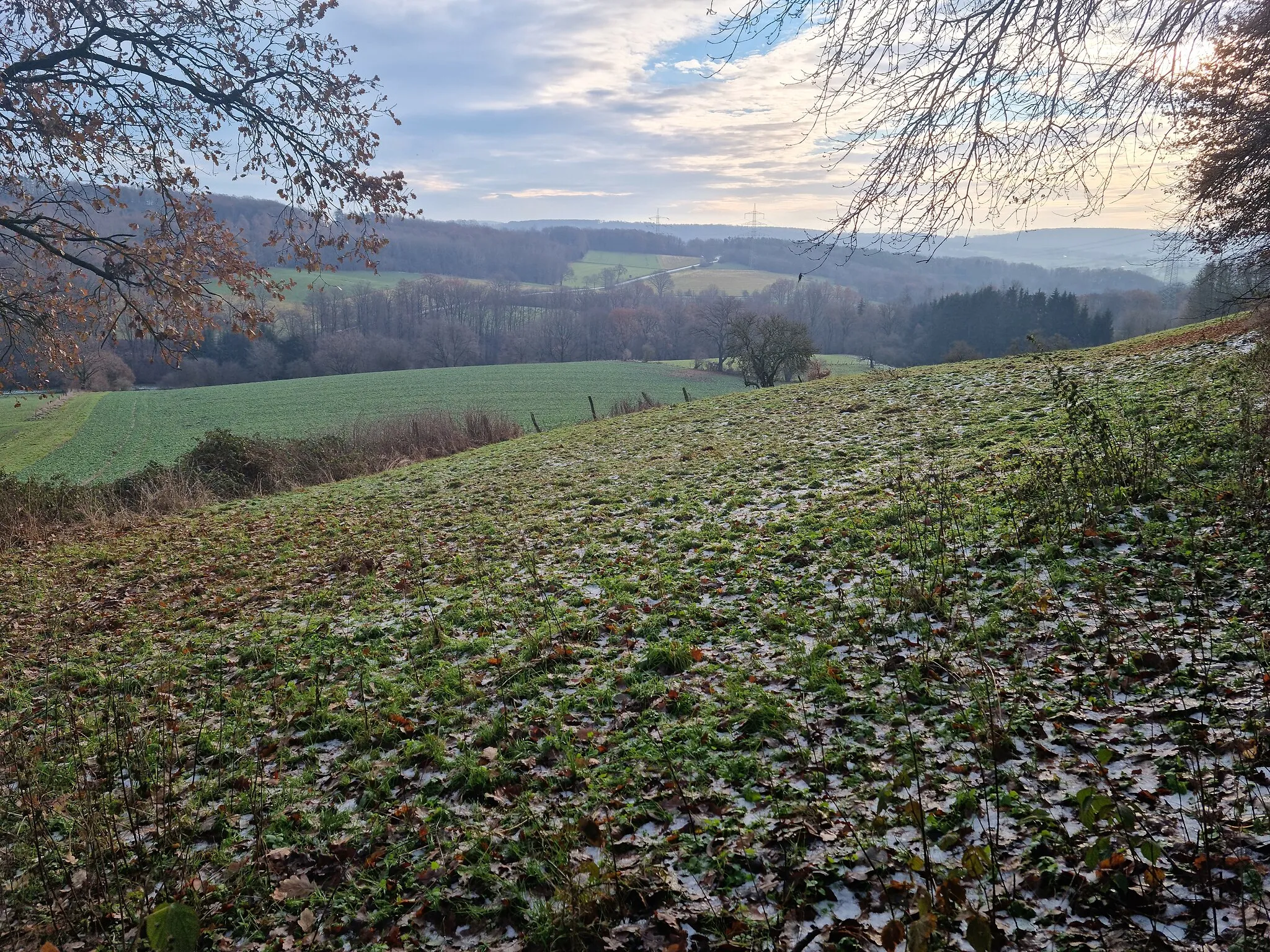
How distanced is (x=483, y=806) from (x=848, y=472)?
847 cm

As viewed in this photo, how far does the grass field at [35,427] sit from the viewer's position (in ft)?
107

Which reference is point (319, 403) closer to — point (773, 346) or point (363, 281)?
point (773, 346)

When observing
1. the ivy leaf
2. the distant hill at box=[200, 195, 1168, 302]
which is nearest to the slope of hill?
the ivy leaf

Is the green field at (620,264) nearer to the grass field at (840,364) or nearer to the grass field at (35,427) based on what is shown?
the grass field at (840,364)

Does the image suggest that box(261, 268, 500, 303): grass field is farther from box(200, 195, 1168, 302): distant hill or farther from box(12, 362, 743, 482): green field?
box(12, 362, 743, 482): green field

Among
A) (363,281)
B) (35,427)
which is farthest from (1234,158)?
(363,281)

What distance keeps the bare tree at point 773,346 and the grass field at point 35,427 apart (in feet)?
117

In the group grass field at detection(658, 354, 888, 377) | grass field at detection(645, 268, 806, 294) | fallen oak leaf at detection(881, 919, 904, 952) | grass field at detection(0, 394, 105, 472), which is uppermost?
grass field at detection(645, 268, 806, 294)

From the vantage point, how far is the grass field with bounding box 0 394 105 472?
32688 millimetres

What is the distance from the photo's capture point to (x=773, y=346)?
41.3 m

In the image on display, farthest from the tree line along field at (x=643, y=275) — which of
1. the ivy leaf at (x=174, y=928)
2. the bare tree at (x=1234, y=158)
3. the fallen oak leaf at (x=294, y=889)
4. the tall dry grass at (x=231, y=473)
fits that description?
the ivy leaf at (x=174, y=928)

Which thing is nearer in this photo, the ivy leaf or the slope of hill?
the ivy leaf

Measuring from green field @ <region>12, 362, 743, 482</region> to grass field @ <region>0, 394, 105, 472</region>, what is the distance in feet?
0.56

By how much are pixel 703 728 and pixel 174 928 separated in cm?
292
